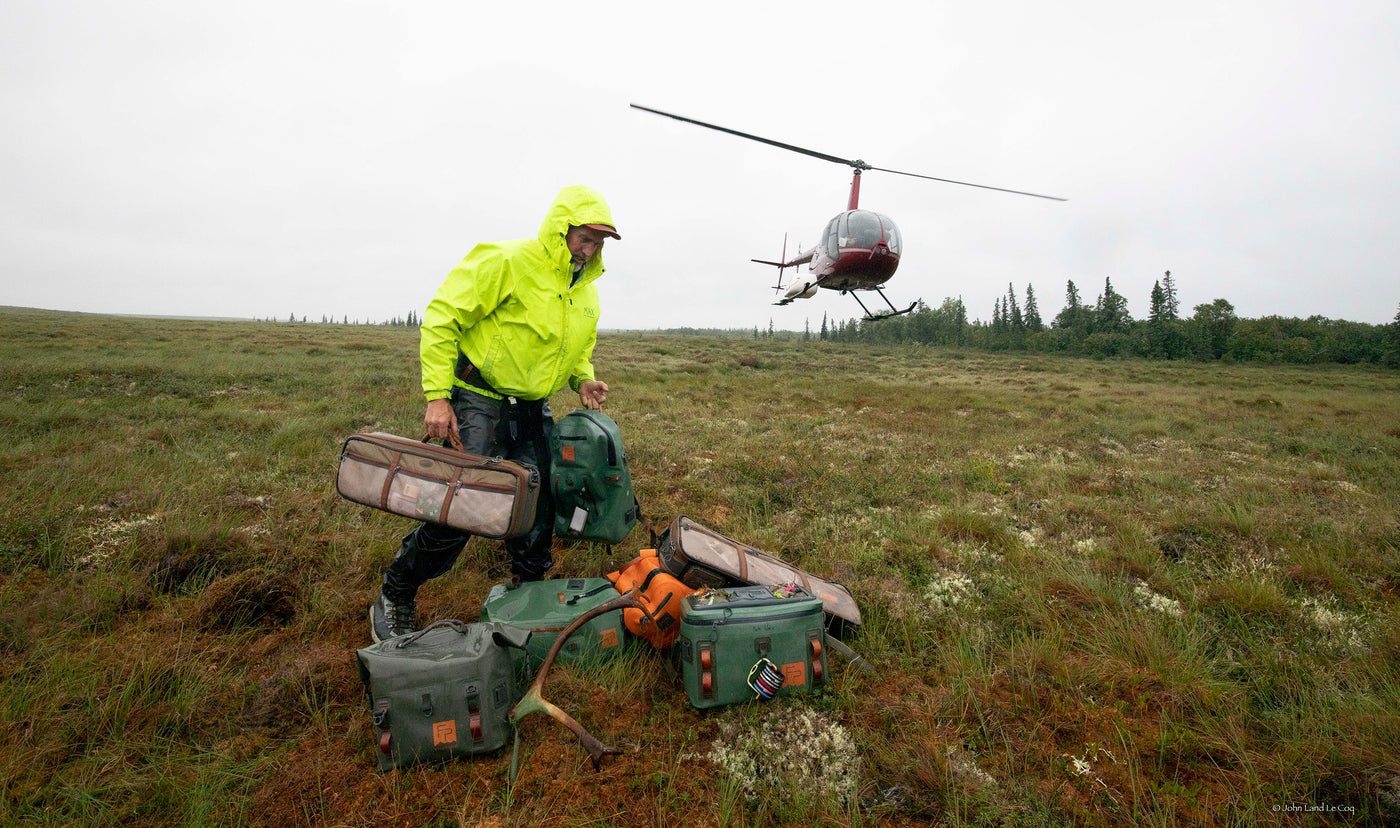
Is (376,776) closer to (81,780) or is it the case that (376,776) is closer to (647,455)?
(81,780)

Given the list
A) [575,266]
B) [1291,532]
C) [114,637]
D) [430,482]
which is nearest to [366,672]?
[430,482]

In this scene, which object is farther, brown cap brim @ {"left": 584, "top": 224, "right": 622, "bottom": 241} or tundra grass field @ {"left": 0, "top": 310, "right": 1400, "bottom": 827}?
brown cap brim @ {"left": 584, "top": 224, "right": 622, "bottom": 241}

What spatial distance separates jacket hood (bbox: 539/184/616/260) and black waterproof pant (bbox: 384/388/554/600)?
3.74 ft

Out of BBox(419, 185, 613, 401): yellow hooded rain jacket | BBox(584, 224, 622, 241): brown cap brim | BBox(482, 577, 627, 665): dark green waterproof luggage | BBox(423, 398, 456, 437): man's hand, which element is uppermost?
BBox(584, 224, 622, 241): brown cap brim

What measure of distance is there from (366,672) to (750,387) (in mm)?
16961

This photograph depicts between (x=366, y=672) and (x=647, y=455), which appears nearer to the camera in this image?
(x=366, y=672)

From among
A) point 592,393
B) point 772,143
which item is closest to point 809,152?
point 772,143

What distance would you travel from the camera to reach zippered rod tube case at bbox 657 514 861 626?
3402 mm

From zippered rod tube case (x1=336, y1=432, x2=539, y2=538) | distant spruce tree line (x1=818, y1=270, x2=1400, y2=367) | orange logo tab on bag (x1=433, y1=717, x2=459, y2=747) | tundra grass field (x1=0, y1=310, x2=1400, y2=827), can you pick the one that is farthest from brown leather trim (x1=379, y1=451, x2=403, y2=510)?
distant spruce tree line (x1=818, y1=270, x2=1400, y2=367)

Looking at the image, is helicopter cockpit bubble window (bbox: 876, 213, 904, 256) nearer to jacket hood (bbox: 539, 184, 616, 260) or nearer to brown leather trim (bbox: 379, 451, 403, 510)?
jacket hood (bbox: 539, 184, 616, 260)

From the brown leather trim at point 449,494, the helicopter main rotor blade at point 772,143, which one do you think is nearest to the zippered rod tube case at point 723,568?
the brown leather trim at point 449,494

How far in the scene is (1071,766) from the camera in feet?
8.00

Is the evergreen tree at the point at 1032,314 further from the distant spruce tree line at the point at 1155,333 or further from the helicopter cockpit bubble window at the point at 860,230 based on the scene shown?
the helicopter cockpit bubble window at the point at 860,230

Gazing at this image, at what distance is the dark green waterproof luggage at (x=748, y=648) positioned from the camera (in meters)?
2.75
